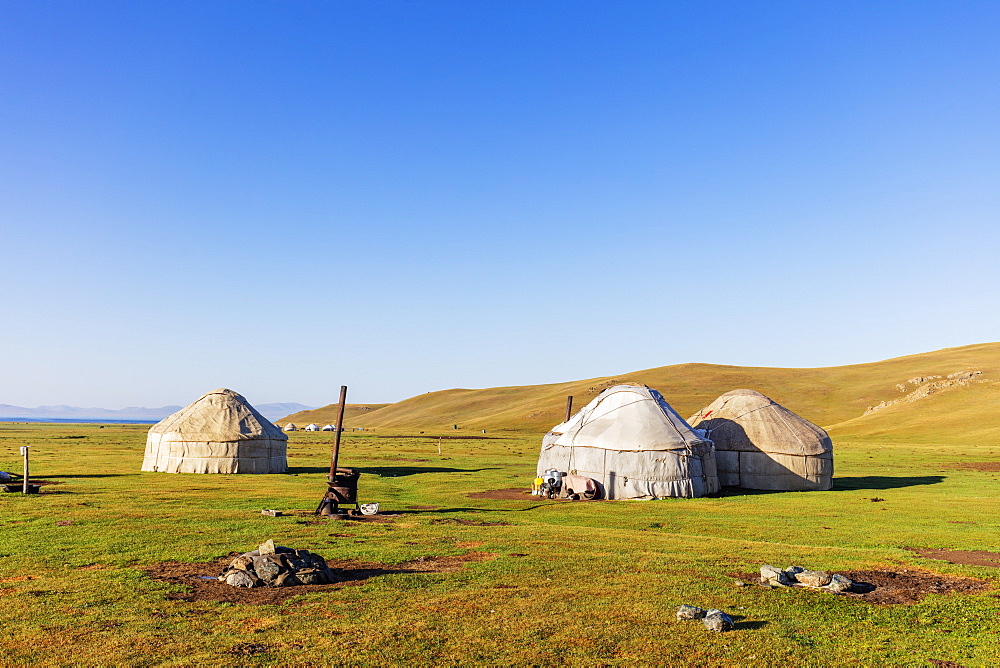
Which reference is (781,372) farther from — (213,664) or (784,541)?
(213,664)

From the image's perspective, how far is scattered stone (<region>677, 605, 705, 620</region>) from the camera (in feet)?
37.3

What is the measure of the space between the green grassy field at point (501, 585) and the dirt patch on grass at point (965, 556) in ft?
2.22

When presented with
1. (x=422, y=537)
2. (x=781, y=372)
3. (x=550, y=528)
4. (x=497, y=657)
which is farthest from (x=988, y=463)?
(x=781, y=372)

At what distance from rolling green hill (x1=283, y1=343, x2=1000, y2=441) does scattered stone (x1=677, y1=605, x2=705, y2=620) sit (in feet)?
259

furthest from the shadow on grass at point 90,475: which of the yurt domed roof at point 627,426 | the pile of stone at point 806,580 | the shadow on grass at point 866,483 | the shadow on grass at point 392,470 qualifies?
the pile of stone at point 806,580

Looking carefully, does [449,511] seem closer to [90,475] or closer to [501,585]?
[501,585]

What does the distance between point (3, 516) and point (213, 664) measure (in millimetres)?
17768

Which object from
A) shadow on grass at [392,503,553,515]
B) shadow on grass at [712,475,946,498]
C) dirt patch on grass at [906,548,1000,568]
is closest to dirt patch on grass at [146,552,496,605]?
shadow on grass at [392,503,553,515]

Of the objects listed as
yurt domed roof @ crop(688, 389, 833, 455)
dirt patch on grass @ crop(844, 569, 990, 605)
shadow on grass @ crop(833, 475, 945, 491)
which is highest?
yurt domed roof @ crop(688, 389, 833, 455)

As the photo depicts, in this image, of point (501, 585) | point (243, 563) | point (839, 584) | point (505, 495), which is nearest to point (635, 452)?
point (505, 495)

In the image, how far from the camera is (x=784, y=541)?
19.8 metres

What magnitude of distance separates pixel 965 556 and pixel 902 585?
4.77 m

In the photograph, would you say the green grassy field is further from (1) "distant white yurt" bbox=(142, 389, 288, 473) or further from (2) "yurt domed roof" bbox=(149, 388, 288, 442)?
(2) "yurt domed roof" bbox=(149, 388, 288, 442)

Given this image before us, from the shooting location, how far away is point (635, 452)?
31.1 m
